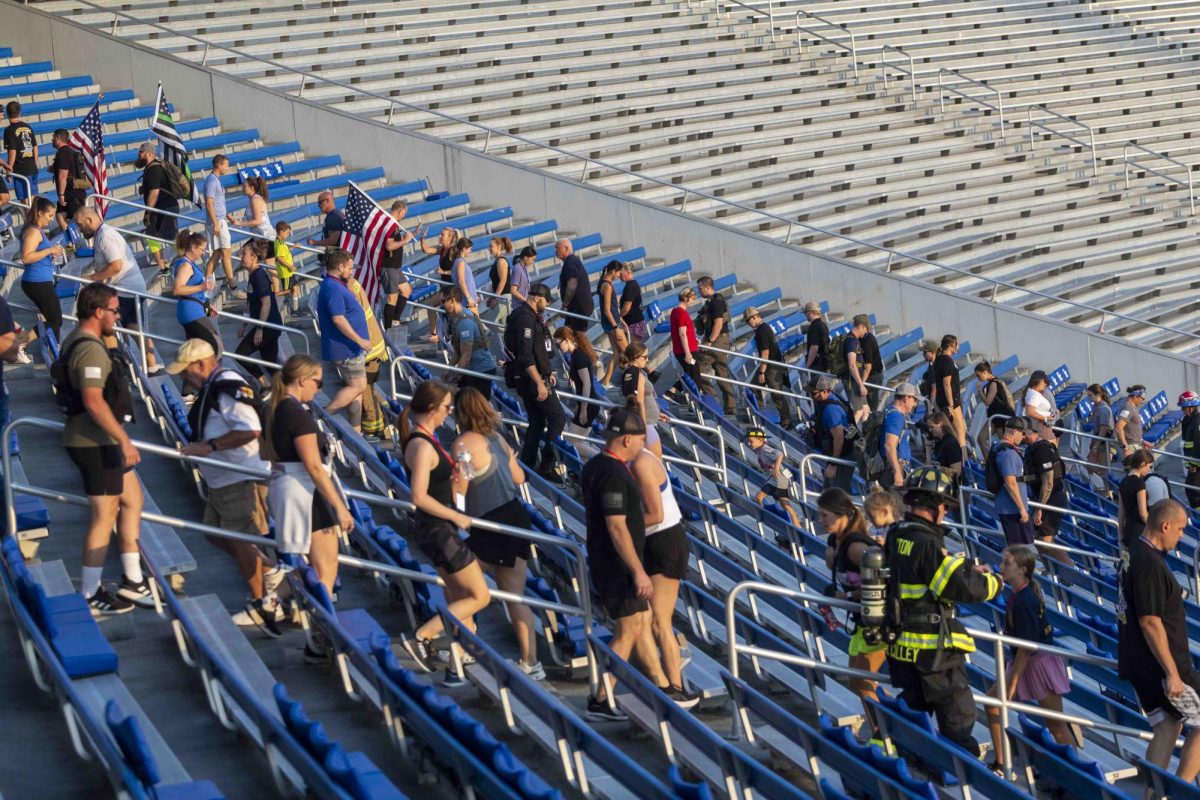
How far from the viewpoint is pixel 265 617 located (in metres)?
7.41

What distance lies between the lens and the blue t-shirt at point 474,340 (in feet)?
39.3

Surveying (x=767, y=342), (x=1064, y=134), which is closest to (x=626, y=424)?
(x=767, y=342)

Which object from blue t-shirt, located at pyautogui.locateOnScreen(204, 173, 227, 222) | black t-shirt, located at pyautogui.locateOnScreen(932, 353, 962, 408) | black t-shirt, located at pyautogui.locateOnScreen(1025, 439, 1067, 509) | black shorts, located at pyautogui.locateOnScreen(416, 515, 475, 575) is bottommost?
black t-shirt, located at pyautogui.locateOnScreen(1025, 439, 1067, 509)

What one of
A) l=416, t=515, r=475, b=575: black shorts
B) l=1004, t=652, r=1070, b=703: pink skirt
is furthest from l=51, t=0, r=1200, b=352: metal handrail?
l=416, t=515, r=475, b=575: black shorts

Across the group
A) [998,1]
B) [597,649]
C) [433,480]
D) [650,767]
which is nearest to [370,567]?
[433,480]

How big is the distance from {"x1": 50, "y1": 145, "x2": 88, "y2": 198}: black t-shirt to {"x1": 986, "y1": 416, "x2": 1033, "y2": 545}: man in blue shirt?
812cm

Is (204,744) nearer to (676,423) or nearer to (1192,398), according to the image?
(676,423)

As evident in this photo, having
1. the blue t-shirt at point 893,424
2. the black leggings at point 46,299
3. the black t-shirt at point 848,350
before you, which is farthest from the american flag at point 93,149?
the blue t-shirt at point 893,424

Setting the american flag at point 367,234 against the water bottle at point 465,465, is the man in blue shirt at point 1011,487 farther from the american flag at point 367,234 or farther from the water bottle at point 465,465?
the water bottle at point 465,465

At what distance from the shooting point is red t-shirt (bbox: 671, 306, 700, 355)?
14.4 metres

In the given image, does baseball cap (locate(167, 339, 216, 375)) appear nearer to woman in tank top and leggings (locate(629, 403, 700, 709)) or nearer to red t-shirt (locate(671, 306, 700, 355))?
woman in tank top and leggings (locate(629, 403, 700, 709))

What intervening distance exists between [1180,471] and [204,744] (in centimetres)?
1309

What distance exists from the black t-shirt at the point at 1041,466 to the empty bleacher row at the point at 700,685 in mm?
680

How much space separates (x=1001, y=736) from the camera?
7.04 meters
